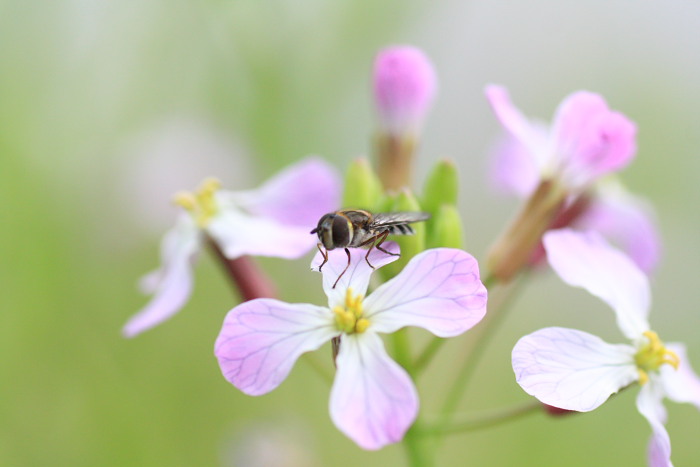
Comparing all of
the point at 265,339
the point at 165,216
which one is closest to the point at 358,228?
the point at 265,339

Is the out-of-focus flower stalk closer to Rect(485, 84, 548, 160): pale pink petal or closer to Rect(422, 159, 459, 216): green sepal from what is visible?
Rect(422, 159, 459, 216): green sepal

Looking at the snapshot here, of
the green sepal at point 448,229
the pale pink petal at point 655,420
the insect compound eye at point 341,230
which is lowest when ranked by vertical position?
the pale pink petal at point 655,420

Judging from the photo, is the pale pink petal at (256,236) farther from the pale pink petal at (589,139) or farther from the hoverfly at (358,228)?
the pale pink petal at (589,139)

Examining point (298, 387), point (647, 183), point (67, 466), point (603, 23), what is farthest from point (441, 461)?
point (603, 23)

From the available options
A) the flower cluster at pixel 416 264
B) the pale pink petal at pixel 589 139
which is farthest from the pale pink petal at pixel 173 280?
the pale pink petal at pixel 589 139

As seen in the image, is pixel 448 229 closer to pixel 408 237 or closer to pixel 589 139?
pixel 408 237

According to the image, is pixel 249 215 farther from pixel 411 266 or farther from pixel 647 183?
pixel 647 183
